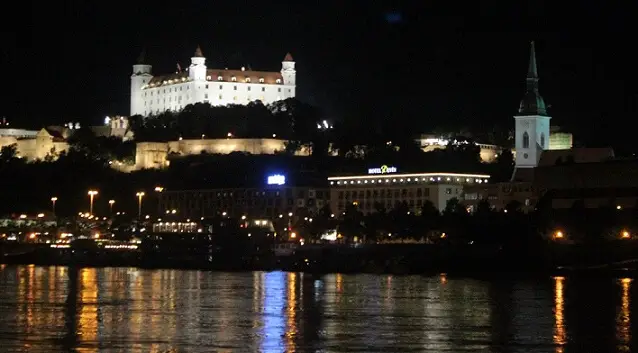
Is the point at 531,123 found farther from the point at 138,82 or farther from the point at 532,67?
the point at 138,82

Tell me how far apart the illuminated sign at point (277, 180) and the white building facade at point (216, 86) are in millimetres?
28779

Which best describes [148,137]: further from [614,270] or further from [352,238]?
[614,270]

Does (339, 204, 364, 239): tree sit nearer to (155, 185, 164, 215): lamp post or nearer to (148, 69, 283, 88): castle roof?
(155, 185, 164, 215): lamp post

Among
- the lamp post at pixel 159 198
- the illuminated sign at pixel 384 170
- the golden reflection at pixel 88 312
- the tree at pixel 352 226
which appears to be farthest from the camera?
the lamp post at pixel 159 198

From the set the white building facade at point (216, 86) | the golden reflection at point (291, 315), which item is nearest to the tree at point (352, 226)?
the golden reflection at point (291, 315)

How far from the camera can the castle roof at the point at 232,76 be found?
135 meters

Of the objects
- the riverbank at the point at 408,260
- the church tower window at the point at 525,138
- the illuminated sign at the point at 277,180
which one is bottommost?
the riverbank at the point at 408,260

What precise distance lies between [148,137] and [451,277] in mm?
A: 60197

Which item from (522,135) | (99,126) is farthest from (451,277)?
(99,126)

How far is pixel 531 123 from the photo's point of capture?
101375mm

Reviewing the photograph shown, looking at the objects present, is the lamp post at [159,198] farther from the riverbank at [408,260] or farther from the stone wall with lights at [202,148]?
the riverbank at [408,260]

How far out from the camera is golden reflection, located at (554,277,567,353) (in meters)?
39.7

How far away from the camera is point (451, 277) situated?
72.7 m

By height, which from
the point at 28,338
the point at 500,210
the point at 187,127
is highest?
the point at 187,127
